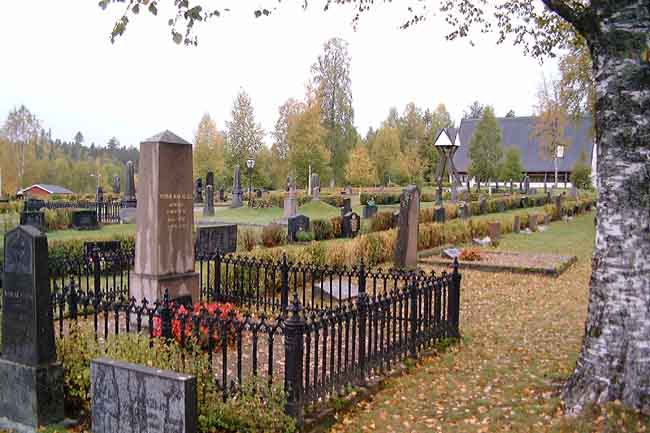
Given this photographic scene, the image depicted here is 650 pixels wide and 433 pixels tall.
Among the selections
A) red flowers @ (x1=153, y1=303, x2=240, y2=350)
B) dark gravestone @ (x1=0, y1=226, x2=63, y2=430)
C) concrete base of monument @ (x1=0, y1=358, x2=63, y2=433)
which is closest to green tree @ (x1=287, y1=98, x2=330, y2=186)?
red flowers @ (x1=153, y1=303, x2=240, y2=350)

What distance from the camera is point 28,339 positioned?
546 centimetres

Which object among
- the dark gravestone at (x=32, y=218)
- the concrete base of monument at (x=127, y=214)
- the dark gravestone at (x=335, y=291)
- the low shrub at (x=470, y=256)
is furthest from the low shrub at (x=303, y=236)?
the concrete base of monument at (x=127, y=214)

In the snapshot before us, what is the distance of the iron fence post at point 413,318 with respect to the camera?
23.4ft

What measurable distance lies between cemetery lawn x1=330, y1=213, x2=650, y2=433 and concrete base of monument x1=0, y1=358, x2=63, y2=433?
2.57 metres

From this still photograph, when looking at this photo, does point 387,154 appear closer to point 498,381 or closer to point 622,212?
point 498,381

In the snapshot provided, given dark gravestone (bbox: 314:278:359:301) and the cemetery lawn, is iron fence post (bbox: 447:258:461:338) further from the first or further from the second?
dark gravestone (bbox: 314:278:359:301)

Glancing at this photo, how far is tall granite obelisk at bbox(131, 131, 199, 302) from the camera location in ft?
27.2

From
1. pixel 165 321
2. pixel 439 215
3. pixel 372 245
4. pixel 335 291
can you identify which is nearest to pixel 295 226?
pixel 372 245

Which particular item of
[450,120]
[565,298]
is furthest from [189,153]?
[450,120]

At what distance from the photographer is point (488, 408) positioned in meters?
5.72

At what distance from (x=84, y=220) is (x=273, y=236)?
10381 millimetres

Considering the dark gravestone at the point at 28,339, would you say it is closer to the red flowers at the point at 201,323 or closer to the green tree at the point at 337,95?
the red flowers at the point at 201,323

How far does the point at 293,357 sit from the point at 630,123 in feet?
11.4

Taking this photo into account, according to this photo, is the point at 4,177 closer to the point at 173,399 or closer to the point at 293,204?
the point at 293,204
